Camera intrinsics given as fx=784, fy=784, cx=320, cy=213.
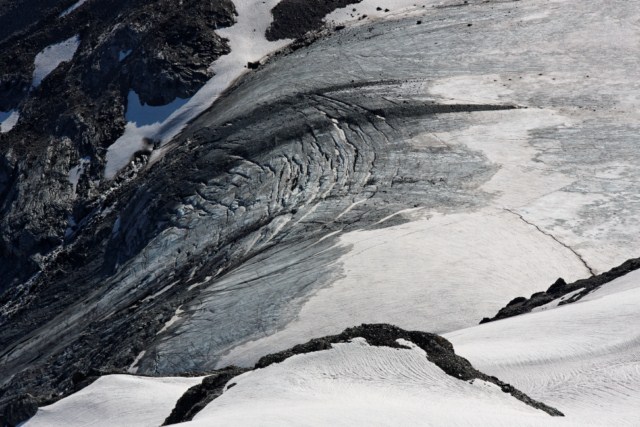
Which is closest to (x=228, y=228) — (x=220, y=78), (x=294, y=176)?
(x=294, y=176)

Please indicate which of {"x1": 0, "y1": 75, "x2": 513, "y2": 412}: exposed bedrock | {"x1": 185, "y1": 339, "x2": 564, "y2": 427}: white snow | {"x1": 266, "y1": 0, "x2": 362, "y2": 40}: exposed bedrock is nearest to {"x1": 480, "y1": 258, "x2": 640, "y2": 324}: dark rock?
{"x1": 185, "y1": 339, "x2": 564, "y2": 427}: white snow

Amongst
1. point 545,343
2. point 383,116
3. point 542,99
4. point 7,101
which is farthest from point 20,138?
point 545,343

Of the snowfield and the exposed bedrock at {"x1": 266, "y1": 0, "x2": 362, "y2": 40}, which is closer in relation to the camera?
the snowfield

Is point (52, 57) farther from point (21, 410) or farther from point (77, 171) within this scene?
point (21, 410)

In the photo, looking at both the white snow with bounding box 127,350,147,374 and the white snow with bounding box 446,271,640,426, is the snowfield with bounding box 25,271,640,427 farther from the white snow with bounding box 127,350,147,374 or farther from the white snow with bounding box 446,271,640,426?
the white snow with bounding box 127,350,147,374

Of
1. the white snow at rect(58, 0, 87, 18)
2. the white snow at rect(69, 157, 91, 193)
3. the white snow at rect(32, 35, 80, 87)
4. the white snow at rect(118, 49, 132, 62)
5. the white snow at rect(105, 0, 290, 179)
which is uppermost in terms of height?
the white snow at rect(58, 0, 87, 18)

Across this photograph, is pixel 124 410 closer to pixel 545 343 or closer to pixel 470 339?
pixel 470 339
